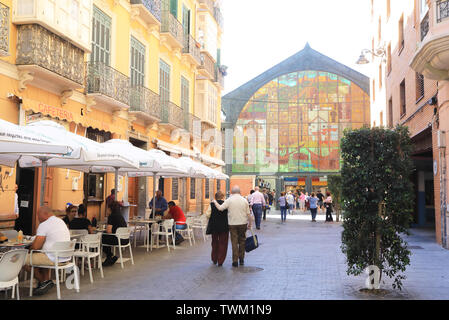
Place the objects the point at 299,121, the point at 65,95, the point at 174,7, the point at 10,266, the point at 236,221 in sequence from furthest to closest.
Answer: the point at 299,121
the point at 174,7
the point at 65,95
the point at 236,221
the point at 10,266

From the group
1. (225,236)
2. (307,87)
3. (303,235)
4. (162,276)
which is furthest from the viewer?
(307,87)

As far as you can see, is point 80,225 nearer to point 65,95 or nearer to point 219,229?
point 219,229

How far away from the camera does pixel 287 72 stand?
46844mm

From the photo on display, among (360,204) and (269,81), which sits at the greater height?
(269,81)

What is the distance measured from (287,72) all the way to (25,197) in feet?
121

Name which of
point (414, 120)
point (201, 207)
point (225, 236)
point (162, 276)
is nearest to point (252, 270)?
point (225, 236)

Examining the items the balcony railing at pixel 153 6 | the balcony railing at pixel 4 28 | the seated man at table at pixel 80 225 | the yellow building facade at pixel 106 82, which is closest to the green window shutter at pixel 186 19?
the yellow building facade at pixel 106 82

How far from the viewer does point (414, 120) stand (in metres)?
17.0

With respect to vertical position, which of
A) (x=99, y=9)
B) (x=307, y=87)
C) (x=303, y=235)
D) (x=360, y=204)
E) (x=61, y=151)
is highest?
(x=307, y=87)

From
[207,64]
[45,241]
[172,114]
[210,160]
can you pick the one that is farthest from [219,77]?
[45,241]

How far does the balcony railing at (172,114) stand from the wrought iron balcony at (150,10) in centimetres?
364

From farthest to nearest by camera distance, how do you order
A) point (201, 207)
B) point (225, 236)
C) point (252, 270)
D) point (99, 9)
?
point (201, 207) < point (99, 9) < point (225, 236) < point (252, 270)

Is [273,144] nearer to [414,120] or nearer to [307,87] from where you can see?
[307,87]

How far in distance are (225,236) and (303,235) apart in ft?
26.4
